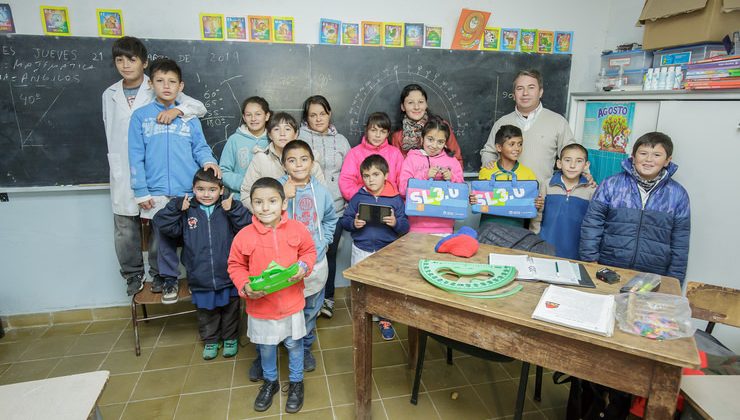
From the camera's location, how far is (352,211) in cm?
271

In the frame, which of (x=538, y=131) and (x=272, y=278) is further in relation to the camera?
(x=538, y=131)

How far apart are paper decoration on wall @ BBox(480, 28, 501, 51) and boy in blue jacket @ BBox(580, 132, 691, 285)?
1454 millimetres

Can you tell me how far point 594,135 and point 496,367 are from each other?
1.98 metres

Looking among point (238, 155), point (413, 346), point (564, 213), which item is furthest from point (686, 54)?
point (238, 155)

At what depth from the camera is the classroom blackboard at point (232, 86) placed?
8.86 feet

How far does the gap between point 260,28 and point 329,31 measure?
49 centimetres

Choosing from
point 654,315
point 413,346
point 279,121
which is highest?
point 279,121

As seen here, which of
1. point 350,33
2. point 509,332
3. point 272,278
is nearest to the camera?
point 509,332

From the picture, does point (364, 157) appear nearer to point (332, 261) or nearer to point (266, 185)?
point (332, 261)

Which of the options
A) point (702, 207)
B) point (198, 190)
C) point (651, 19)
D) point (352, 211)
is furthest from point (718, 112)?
point (198, 190)

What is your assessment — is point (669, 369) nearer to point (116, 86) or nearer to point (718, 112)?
point (718, 112)

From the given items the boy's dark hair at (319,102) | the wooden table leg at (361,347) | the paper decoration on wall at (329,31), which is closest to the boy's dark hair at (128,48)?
the boy's dark hair at (319,102)

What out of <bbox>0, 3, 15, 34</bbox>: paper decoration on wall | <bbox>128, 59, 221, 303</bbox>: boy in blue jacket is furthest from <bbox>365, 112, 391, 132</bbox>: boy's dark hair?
<bbox>0, 3, 15, 34</bbox>: paper decoration on wall

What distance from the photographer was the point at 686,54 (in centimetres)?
265
